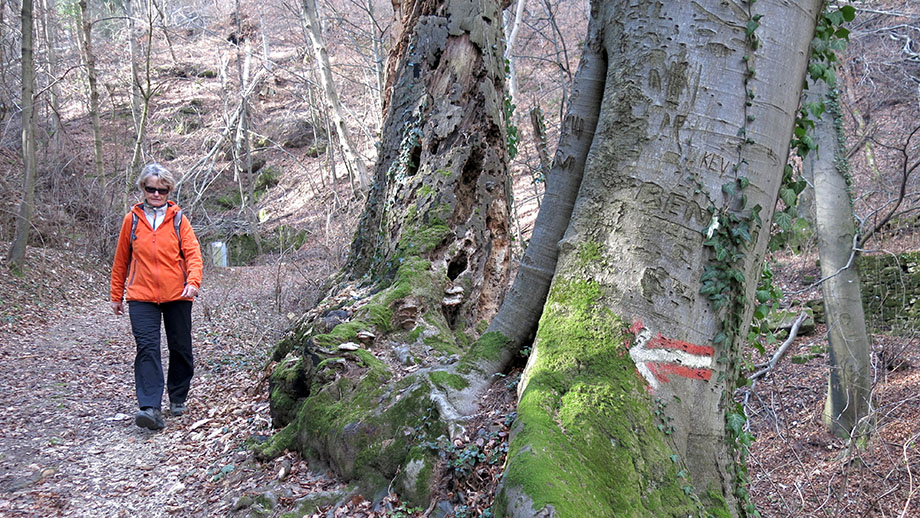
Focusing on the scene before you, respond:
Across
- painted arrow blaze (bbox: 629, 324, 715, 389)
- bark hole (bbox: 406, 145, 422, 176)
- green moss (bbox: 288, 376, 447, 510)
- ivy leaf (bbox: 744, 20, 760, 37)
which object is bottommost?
green moss (bbox: 288, 376, 447, 510)

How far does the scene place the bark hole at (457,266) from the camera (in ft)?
16.8

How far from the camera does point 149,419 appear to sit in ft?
15.5

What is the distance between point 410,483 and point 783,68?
2.80 m

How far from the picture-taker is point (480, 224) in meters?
5.27

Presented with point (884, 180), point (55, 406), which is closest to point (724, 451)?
point (55, 406)

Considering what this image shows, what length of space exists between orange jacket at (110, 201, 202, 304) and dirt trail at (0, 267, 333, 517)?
1.19m

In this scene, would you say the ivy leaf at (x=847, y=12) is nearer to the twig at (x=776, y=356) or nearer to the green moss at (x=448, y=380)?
the green moss at (x=448, y=380)

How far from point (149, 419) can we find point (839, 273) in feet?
27.8

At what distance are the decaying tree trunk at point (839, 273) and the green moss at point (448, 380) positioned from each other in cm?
674

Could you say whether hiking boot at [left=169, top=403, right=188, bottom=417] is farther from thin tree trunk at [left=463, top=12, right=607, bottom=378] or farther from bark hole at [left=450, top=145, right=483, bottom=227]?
thin tree trunk at [left=463, top=12, right=607, bottom=378]

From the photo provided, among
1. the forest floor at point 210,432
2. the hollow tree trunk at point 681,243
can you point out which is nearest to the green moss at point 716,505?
the hollow tree trunk at point 681,243

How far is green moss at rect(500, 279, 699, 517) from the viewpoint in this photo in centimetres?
221

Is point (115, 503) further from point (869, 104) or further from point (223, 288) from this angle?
point (869, 104)

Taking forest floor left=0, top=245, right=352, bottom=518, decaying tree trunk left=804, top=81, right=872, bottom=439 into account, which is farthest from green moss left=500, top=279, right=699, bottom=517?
decaying tree trunk left=804, top=81, right=872, bottom=439
